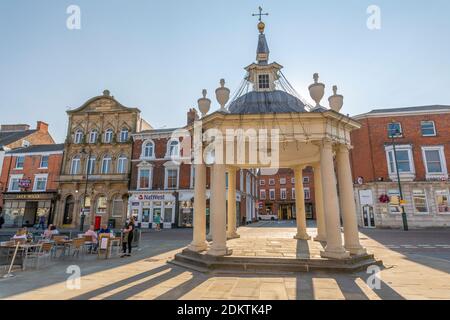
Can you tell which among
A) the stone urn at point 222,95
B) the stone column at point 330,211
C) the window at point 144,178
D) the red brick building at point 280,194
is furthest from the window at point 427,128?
the window at point 144,178

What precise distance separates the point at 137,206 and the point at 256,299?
28.3 m

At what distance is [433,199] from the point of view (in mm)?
24172

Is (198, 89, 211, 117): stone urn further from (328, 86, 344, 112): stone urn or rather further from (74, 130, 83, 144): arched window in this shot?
(74, 130, 83, 144): arched window

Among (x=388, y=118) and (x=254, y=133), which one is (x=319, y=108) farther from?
(x=388, y=118)

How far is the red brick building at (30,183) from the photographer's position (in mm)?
32062

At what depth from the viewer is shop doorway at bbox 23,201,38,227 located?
106ft

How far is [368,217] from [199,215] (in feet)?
79.9

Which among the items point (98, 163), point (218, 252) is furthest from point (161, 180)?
point (218, 252)

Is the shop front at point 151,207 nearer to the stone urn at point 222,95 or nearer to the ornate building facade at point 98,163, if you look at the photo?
the ornate building facade at point 98,163

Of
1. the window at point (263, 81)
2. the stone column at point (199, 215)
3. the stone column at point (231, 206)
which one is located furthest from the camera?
the stone column at point (231, 206)

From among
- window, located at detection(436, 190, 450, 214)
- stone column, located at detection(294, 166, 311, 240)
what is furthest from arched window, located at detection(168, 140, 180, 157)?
window, located at detection(436, 190, 450, 214)

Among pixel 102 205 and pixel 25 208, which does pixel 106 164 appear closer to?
pixel 102 205

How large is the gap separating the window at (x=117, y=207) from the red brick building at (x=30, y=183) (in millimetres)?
7872

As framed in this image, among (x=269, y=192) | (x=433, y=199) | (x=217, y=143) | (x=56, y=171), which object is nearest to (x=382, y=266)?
(x=217, y=143)
